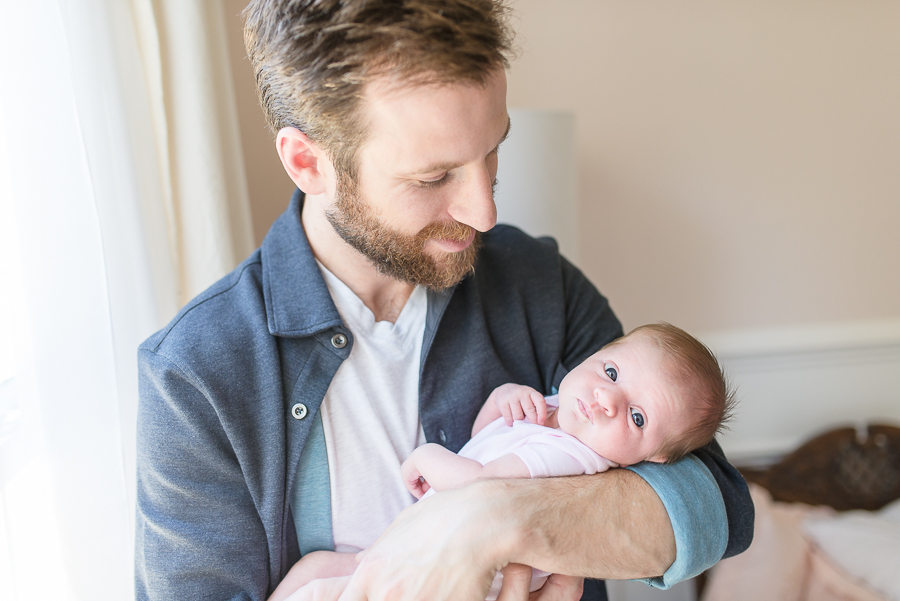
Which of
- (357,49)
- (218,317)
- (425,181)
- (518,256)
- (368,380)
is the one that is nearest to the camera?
(357,49)

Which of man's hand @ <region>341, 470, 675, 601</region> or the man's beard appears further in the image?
the man's beard

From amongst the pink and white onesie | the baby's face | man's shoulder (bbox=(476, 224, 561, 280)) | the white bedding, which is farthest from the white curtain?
the white bedding

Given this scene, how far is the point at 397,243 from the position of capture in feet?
3.56

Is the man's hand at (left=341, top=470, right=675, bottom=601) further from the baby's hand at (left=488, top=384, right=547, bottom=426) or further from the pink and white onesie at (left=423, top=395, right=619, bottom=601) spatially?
the baby's hand at (left=488, top=384, right=547, bottom=426)

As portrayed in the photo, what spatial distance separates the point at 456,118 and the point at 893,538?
2.23 metres

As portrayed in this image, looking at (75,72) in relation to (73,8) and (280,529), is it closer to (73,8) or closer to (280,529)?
(73,8)

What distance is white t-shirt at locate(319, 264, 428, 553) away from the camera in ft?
3.78

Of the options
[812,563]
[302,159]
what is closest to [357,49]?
[302,159]

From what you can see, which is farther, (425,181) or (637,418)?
(637,418)

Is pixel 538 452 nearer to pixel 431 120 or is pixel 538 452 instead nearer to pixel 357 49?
pixel 431 120

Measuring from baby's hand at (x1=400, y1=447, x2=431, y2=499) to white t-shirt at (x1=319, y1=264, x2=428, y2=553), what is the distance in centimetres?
3

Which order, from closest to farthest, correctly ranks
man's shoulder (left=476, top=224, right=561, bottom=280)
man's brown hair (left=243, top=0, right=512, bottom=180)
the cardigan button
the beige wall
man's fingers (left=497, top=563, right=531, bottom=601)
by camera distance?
man's brown hair (left=243, top=0, right=512, bottom=180)
man's fingers (left=497, top=563, right=531, bottom=601)
the cardigan button
man's shoulder (left=476, top=224, right=561, bottom=280)
the beige wall

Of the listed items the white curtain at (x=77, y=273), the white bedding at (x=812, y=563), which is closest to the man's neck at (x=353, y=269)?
the white curtain at (x=77, y=273)

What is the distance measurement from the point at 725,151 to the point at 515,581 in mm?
1948
